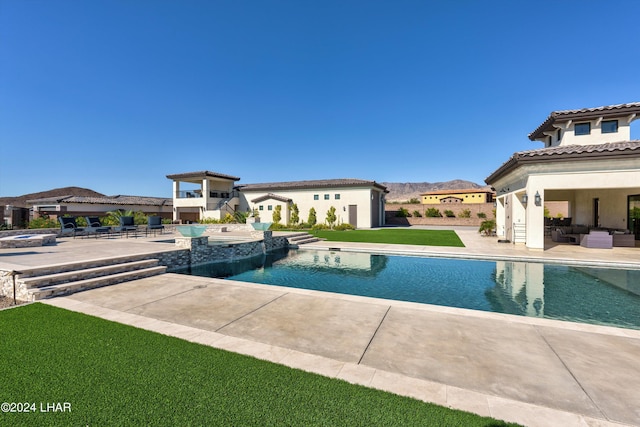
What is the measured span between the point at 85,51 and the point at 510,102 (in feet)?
93.2

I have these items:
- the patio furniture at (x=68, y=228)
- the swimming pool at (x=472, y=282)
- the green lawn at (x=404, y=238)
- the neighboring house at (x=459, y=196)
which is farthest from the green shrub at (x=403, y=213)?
the patio furniture at (x=68, y=228)

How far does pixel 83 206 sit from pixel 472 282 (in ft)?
125

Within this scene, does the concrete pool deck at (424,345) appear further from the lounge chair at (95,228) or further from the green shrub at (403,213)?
the green shrub at (403,213)

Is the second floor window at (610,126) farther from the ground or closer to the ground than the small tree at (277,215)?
farther from the ground

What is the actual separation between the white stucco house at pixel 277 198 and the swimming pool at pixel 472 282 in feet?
Answer: 53.5

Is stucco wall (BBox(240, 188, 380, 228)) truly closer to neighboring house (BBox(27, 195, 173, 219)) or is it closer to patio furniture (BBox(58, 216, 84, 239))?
neighboring house (BBox(27, 195, 173, 219))

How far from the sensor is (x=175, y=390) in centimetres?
269

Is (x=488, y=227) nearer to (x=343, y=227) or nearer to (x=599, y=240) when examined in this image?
(x=599, y=240)

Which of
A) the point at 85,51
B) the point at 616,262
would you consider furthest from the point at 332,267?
the point at 85,51

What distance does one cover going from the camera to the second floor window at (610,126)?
47.3 feet

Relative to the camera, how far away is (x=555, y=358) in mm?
3406

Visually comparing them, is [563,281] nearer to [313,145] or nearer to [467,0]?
[467,0]

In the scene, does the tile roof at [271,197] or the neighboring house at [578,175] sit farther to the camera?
the tile roof at [271,197]

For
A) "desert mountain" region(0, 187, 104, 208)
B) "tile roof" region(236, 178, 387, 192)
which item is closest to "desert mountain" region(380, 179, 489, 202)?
"tile roof" region(236, 178, 387, 192)
